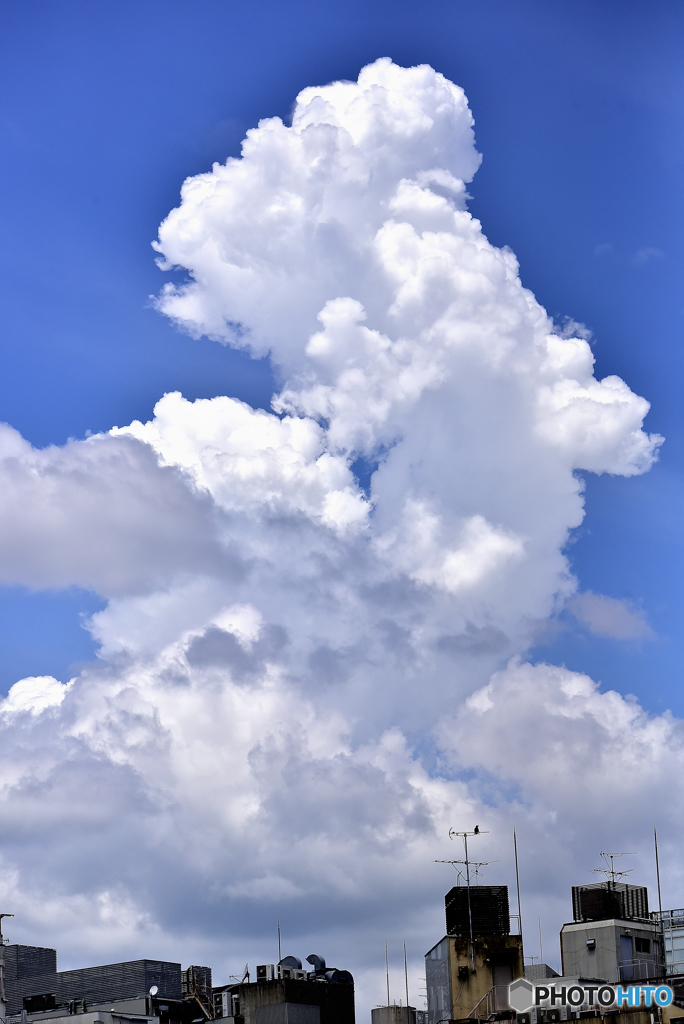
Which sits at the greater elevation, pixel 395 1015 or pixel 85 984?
pixel 85 984

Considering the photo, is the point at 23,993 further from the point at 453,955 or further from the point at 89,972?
the point at 453,955

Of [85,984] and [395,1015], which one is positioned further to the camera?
[395,1015]

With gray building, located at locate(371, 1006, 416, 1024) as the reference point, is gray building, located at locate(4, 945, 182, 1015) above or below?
above

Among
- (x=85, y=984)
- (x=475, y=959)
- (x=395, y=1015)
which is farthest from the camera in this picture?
(x=395, y=1015)

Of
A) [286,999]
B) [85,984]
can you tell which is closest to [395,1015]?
[286,999]

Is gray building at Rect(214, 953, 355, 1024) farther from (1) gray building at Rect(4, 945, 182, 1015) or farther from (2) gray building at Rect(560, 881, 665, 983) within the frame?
(2) gray building at Rect(560, 881, 665, 983)

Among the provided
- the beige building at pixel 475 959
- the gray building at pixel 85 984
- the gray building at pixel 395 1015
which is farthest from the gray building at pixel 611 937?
the gray building at pixel 85 984

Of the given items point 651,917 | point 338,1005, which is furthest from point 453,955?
point 651,917

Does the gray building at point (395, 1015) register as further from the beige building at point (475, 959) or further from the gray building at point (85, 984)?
the gray building at point (85, 984)

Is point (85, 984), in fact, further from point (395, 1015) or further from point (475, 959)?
point (475, 959)

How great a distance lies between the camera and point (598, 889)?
4663 inches

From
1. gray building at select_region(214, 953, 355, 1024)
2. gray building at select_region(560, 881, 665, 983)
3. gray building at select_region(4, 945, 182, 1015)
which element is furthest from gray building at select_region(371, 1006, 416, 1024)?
gray building at select_region(4, 945, 182, 1015)

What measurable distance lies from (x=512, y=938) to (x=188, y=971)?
101ft

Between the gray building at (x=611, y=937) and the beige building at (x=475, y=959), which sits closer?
the beige building at (x=475, y=959)
